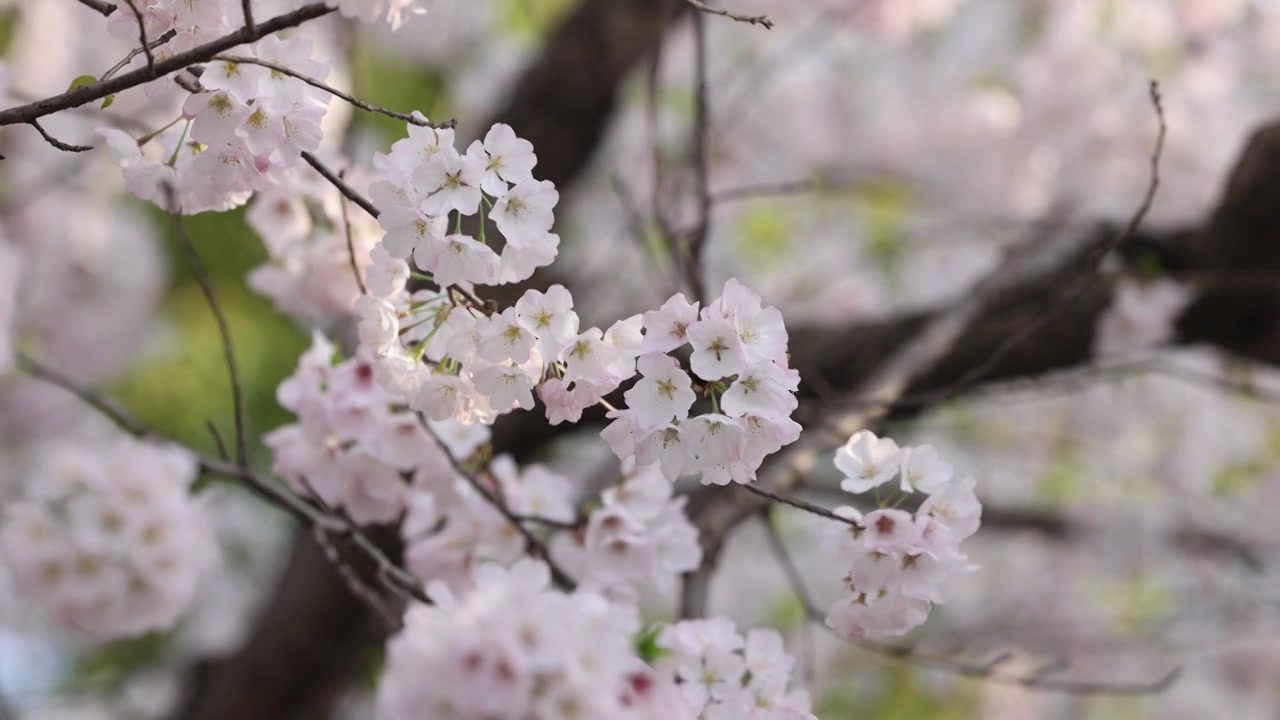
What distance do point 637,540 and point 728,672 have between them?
0.20 meters

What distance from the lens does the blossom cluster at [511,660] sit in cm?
54

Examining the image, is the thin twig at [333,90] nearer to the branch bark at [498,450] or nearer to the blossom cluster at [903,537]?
the blossom cluster at [903,537]

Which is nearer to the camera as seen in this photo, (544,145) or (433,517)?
(433,517)

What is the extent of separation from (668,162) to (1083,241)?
1143 mm

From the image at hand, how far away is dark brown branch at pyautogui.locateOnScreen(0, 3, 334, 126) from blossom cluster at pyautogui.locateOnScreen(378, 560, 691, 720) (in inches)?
12.4

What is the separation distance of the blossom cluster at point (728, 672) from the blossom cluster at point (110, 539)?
78 centimetres

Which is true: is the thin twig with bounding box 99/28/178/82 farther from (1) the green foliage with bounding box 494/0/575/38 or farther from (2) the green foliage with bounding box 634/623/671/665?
(1) the green foliage with bounding box 494/0/575/38

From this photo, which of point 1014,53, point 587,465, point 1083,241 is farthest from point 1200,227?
Result: point 587,465

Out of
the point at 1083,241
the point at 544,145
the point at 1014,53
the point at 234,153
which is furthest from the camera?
the point at 1014,53

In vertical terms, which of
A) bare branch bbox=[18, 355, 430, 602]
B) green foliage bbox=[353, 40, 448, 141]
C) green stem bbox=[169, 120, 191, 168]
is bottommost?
bare branch bbox=[18, 355, 430, 602]

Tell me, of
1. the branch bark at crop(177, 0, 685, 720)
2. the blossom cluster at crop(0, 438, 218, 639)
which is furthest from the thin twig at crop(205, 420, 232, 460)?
the branch bark at crop(177, 0, 685, 720)

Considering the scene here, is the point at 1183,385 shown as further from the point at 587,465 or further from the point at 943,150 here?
the point at 587,465

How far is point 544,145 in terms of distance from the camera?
2.42 metres

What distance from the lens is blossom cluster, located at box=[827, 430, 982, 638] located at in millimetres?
743
